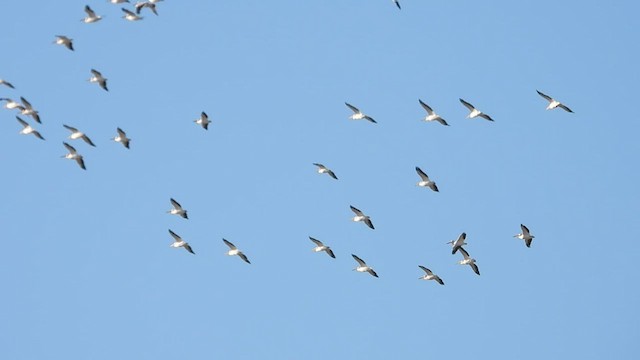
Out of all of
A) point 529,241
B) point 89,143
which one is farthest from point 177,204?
point 529,241

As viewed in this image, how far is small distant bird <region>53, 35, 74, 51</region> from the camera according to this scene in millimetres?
77125

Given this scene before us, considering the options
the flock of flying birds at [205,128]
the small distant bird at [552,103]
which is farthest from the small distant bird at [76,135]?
the small distant bird at [552,103]

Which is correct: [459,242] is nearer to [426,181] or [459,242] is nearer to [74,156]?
[426,181]

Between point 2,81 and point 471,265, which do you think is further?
point 471,265

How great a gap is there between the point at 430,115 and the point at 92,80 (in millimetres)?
16212

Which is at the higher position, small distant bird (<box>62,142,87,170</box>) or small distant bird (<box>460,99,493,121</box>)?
small distant bird (<box>460,99,493,121</box>)

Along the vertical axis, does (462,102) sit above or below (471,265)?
above

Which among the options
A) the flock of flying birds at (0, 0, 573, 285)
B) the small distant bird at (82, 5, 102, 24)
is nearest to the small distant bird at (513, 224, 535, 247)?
the flock of flying birds at (0, 0, 573, 285)

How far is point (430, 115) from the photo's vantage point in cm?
8294

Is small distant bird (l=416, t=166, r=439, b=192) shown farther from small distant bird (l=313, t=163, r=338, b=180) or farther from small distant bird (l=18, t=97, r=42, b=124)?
small distant bird (l=18, t=97, r=42, b=124)

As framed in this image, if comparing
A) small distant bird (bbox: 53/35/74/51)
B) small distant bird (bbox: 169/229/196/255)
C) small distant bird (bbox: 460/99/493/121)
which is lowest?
small distant bird (bbox: 169/229/196/255)

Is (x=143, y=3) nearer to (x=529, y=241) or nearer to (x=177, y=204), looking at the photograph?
(x=177, y=204)

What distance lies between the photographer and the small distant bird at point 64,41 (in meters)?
77.1

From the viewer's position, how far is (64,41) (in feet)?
254
